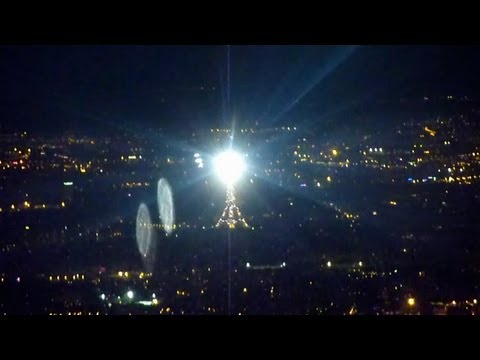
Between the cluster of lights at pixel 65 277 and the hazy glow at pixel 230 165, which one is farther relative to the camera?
the hazy glow at pixel 230 165

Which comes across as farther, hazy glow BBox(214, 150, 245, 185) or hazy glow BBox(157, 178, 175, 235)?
hazy glow BBox(214, 150, 245, 185)

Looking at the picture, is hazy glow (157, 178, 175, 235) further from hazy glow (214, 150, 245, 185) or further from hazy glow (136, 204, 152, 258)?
hazy glow (214, 150, 245, 185)

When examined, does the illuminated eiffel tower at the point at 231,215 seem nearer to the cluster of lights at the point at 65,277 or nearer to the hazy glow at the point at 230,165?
the hazy glow at the point at 230,165

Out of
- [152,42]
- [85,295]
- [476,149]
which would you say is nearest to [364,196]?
[476,149]

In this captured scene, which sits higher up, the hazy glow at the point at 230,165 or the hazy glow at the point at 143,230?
the hazy glow at the point at 230,165

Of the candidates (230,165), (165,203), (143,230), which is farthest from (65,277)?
(230,165)

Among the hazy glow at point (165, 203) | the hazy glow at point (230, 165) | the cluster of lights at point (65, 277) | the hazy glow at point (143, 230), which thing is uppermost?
the hazy glow at point (230, 165)
